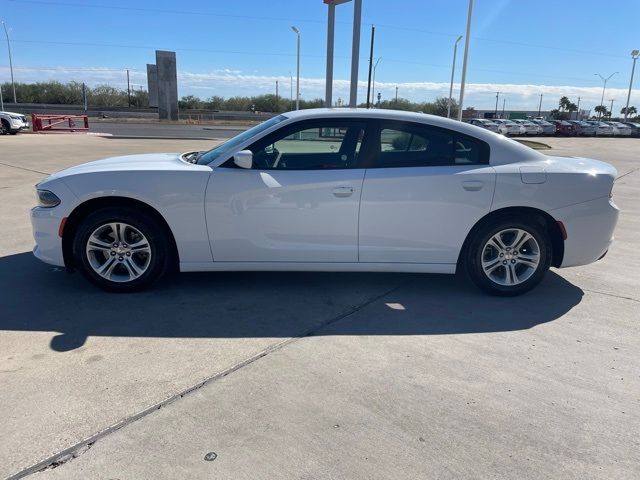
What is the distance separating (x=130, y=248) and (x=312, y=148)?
5.97ft

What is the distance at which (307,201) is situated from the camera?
167 inches

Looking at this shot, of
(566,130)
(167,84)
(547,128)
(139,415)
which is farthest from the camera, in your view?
(167,84)

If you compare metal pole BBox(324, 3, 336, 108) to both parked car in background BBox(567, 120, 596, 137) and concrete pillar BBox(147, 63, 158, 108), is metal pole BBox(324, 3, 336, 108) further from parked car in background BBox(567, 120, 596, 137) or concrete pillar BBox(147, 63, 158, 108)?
parked car in background BBox(567, 120, 596, 137)

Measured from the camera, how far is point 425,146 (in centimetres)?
445

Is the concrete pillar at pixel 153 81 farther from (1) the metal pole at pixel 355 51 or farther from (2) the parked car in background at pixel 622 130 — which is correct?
(2) the parked car in background at pixel 622 130

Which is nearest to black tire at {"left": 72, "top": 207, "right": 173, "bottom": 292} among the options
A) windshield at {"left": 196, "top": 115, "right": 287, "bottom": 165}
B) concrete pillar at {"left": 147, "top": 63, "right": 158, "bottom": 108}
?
windshield at {"left": 196, "top": 115, "right": 287, "bottom": 165}

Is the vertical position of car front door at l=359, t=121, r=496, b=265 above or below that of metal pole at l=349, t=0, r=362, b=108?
below

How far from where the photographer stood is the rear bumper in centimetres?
444

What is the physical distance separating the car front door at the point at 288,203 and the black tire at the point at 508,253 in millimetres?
1083

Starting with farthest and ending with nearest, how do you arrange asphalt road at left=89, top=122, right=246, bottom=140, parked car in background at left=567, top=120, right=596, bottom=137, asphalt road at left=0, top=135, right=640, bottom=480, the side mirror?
1. parked car in background at left=567, top=120, right=596, bottom=137
2. asphalt road at left=89, top=122, right=246, bottom=140
3. the side mirror
4. asphalt road at left=0, top=135, right=640, bottom=480

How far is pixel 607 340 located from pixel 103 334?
→ 375 centimetres

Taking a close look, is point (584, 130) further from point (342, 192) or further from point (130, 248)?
point (130, 248)

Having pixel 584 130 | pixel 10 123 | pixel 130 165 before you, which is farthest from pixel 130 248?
pixel 584 130

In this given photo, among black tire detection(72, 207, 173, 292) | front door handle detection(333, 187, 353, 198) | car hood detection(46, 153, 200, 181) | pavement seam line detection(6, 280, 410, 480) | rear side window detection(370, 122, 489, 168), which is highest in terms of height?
rear side window detection(370, 122, 489, 168)
